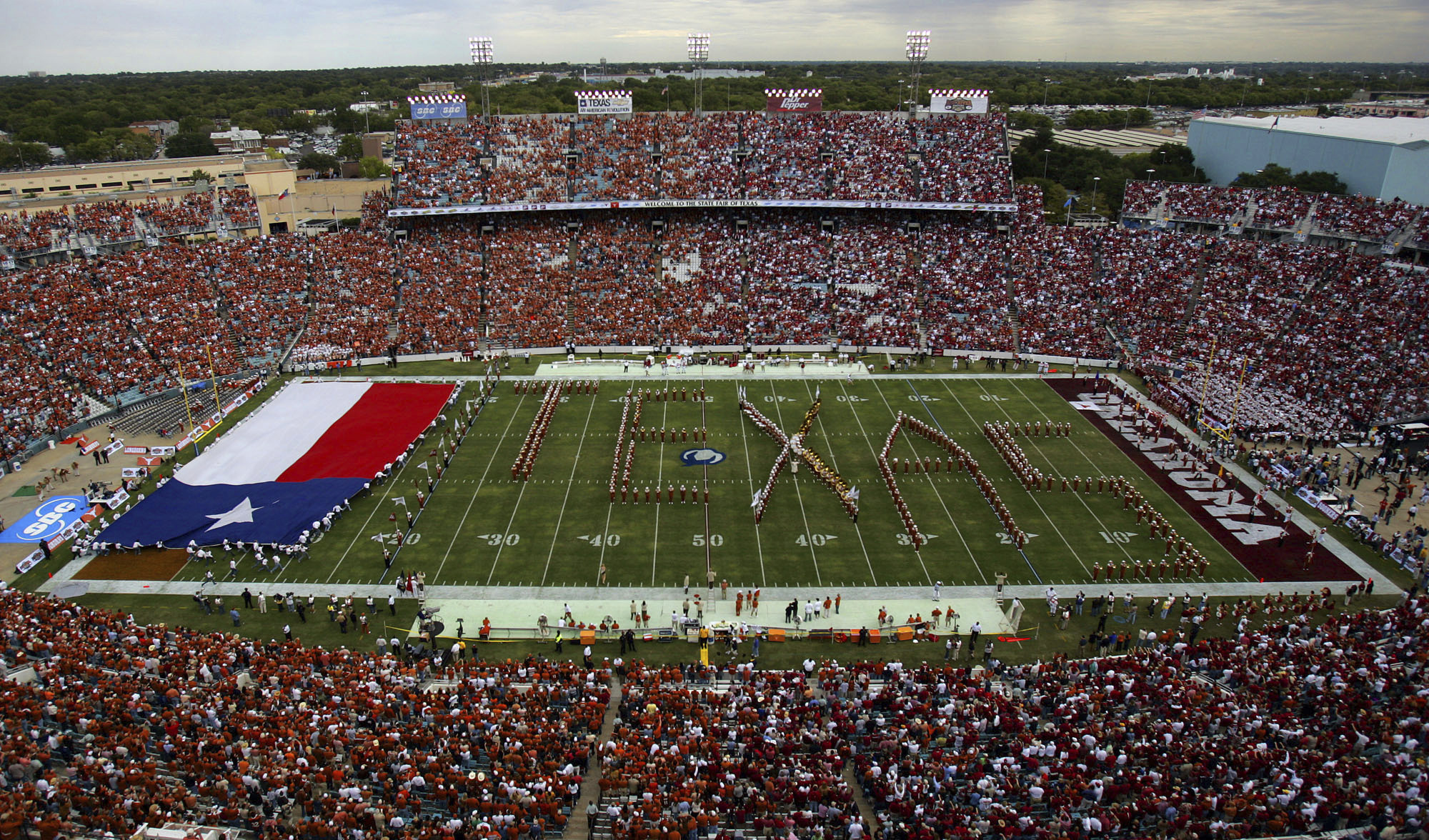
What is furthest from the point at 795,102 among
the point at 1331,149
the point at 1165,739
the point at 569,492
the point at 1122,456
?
the point at 1165,739

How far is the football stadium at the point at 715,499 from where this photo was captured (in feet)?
51.9

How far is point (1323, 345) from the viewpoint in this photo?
39.4m

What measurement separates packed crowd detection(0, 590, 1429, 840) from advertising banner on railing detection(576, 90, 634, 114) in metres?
49.2

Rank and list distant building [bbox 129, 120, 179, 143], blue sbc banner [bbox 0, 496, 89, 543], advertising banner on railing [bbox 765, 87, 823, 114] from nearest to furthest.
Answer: blue sbc banner [bbox 0, 496, 89, 543], advertising banner on railing [bbox 765, 87, 823, 114], distant building [bbox 129, 120, 179, 143]

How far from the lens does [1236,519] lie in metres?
28.7

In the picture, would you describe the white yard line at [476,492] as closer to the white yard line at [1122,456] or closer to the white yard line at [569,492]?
the white yard line at [569,492]

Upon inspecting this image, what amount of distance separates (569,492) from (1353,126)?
63.7m

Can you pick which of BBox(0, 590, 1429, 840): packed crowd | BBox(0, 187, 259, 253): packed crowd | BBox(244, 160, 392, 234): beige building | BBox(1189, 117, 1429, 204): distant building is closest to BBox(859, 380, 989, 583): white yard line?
BBox(0, 590, 1429, 840): packed crowd

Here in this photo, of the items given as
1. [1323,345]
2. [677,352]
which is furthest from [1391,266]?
[677,352]

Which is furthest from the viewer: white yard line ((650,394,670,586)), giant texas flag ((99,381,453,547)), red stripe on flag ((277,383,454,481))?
red stripe on flag ((277,383,454,481))

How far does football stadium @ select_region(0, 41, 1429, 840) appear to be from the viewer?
15.8 meters

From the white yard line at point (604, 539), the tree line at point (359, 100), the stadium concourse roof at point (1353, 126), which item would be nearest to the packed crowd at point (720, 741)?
the white yard line at point (604, 539)

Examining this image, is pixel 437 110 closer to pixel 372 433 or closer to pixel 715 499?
pixel 372 433

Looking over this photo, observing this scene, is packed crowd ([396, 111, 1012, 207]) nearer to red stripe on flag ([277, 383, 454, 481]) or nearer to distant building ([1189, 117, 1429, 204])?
red stripe on flag ([277, 383, 454, 481])
